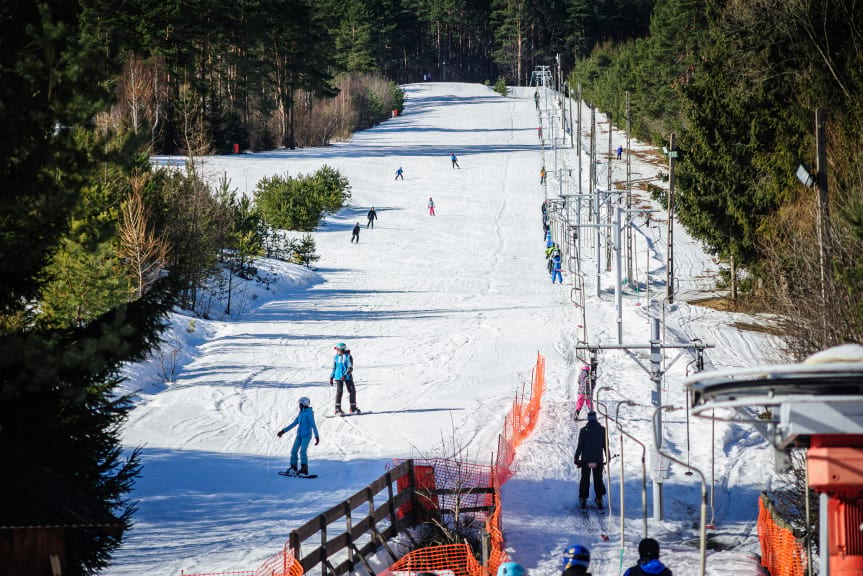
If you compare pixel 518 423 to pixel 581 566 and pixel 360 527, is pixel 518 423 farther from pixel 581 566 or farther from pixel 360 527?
pixel 581 566

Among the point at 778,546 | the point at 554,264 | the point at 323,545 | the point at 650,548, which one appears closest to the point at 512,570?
Result: the point at 650,548

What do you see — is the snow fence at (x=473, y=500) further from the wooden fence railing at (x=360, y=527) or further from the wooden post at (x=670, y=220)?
the wooden post at (x=670, y=220)

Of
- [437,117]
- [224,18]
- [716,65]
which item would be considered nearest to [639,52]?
[437,117]

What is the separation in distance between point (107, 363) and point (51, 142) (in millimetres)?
2407

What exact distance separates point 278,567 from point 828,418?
8.02m

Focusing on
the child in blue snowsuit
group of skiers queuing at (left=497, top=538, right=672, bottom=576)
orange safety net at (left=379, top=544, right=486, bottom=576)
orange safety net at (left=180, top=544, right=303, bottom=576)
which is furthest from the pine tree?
the child in blue snowsuit

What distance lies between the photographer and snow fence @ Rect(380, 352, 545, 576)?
1192 cm

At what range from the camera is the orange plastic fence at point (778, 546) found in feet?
37.6

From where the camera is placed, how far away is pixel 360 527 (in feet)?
39.8

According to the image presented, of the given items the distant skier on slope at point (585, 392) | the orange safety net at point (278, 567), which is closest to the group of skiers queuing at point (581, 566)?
the orange safety net at point (278, 567)

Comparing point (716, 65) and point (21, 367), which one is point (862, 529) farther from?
point (716, 65)

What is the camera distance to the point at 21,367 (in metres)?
9.38

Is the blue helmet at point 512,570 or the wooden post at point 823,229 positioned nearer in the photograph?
the blue helmet at point 512,570

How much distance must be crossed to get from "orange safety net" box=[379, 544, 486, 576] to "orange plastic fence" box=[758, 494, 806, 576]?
3.64 metres
